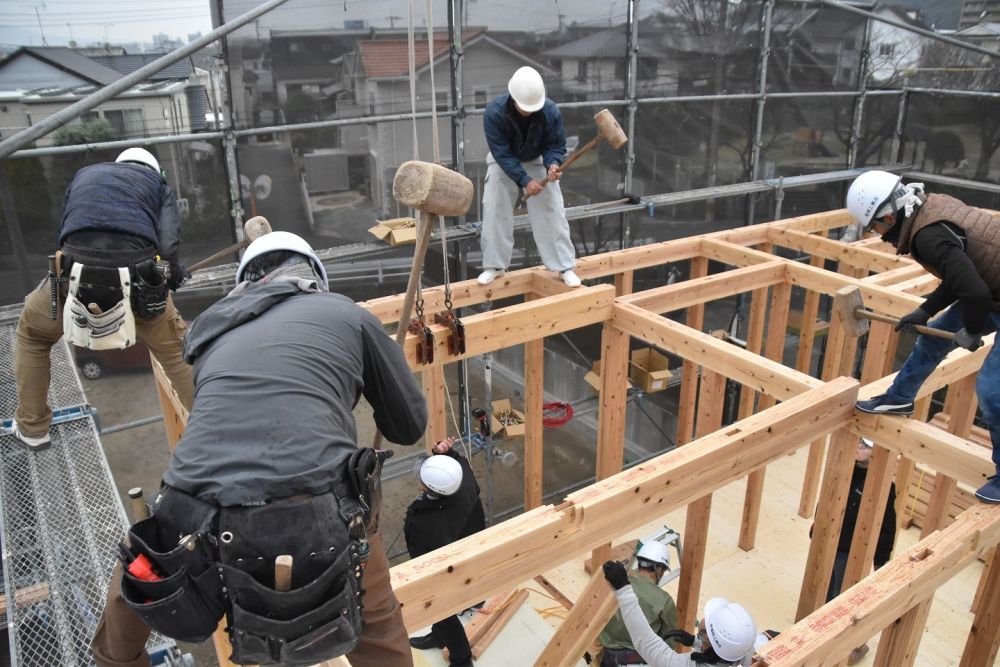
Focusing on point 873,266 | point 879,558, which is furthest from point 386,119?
point 879,558

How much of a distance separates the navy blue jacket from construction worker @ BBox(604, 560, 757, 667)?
2.78 meters

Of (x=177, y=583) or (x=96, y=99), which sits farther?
(x=96, y=99)

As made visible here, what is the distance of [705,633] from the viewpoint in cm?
315

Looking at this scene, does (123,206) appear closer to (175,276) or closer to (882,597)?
(175,276)

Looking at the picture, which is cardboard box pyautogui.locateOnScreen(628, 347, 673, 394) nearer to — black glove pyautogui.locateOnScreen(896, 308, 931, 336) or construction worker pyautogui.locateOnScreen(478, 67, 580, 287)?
construction worker pyautogui.locateOnScreen(478, 67, 580, 287)

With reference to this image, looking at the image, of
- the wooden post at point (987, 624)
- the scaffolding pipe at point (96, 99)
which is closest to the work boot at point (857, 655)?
the wooden post at point (987, 624)

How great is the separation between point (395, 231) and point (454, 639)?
2849 mm

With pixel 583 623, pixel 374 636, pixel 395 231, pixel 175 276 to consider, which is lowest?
pixel 583 623

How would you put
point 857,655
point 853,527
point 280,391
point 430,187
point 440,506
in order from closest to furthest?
1. point 280,391
2. point 430,187
3. point 440,506
4. point 853,527
5. point 857,655

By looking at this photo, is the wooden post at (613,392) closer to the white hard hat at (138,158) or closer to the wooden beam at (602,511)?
the wooden beam at (602,511)

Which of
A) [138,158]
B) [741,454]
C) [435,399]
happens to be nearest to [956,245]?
[741,454]

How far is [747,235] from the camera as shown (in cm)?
646

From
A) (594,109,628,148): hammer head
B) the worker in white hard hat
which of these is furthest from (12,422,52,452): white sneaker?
(594,109,628,148): hammer head

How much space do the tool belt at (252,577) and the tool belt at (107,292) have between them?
2.06 m
